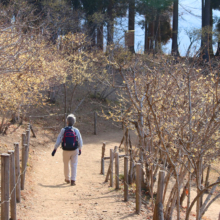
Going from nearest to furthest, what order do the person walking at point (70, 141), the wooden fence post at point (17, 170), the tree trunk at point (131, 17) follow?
the wooden fence post at point (17, 170) → the person walking at point (70, 141) → the tree trunk at point (131, 17)

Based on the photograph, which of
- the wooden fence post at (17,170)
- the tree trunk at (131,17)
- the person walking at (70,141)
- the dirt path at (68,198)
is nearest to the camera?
the wooden fence post at (17,170)

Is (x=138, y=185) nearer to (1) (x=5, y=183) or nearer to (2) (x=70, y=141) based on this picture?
(2) (x=70, y=141)

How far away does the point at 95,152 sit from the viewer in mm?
12117

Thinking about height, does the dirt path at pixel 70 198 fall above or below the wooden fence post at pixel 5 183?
below

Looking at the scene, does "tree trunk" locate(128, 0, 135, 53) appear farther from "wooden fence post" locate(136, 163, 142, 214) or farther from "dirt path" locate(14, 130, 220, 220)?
"wooden fence post" locate(136, 163, 142, 214)

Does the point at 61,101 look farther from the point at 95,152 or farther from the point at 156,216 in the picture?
the point at 156,216

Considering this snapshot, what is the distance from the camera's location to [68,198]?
226 inches

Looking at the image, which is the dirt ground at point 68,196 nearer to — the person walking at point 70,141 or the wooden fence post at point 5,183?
the person walking at point 70,141

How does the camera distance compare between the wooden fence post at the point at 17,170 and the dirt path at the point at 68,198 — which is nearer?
the wooden fence post at the point at 17,170

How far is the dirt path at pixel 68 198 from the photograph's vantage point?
4973 mm

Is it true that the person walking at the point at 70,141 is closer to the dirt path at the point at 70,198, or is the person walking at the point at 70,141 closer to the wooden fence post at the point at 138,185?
the dirt path at the point at 70,198

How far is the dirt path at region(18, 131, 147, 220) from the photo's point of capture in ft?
16.3

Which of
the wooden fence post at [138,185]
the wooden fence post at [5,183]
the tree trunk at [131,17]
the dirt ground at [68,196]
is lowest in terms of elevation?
the dirt ground at [68,196]

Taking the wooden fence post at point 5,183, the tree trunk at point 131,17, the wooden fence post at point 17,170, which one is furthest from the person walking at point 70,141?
the tree trunk at point 131,17
